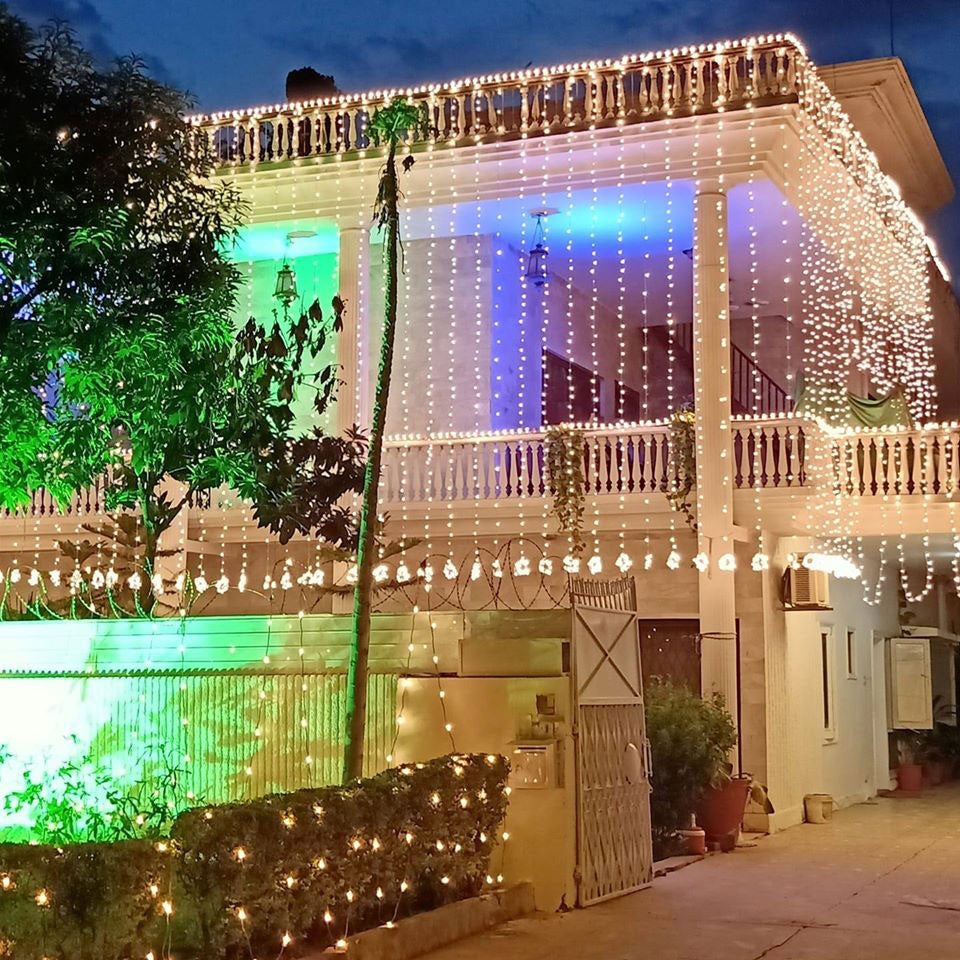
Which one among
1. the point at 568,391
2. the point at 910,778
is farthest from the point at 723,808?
the point at 910,778

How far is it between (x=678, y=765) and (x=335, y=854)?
6.13m

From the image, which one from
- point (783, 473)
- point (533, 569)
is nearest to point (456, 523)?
point (533, 569)

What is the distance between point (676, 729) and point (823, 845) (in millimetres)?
2230

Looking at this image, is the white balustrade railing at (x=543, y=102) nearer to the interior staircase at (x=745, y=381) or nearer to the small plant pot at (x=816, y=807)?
the interior staircase at (x=745, y=381)

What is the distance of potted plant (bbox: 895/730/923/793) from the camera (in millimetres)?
22266

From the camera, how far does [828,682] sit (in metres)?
19.5

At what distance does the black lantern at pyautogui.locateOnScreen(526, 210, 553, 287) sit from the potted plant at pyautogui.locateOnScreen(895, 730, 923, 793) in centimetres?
949

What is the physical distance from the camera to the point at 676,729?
14141 mm

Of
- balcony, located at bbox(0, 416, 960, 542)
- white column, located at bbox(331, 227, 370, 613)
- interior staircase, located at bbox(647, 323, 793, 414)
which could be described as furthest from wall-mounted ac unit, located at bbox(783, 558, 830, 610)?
white column, located at bbox(331, 227, 370, 613)

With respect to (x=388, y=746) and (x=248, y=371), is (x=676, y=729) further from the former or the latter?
(x=248, y=371)

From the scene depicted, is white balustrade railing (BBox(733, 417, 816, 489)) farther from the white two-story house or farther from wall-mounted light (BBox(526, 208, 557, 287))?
wall-mounted light (BBox(526, 208, 557, 287))

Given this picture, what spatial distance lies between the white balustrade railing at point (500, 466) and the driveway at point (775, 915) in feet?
13.9

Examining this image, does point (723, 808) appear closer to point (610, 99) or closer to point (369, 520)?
point (369, 520)

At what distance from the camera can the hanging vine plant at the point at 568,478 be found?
16531mm
